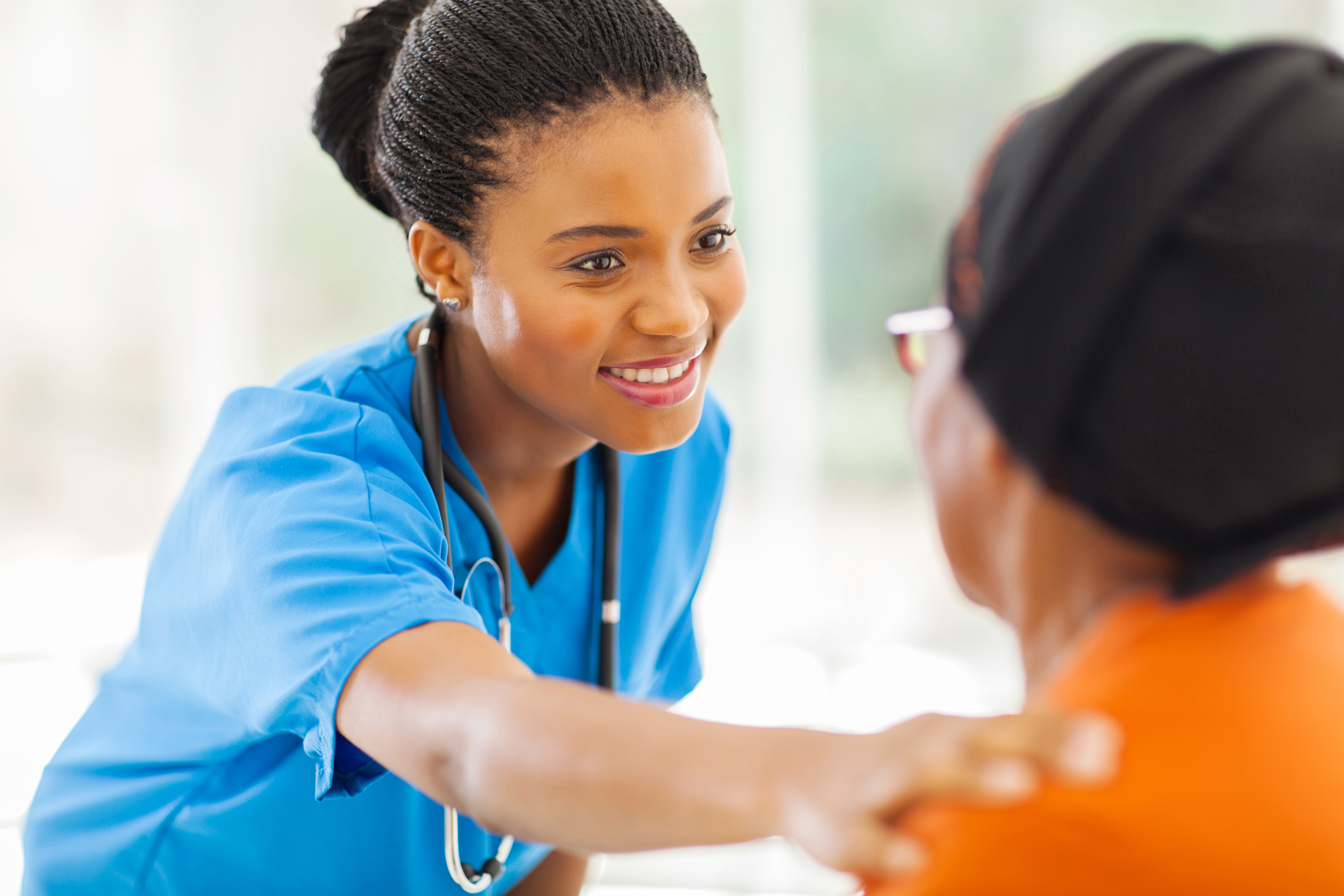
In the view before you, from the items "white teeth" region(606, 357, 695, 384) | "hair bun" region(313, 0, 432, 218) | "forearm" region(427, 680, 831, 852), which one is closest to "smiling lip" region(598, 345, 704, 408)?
"white teeth" region(606, 357, 695, 384)

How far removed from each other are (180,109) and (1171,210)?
3.46 meters

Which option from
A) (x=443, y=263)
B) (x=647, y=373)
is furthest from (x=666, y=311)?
(x=443, y=263)

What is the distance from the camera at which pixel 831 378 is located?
11.1 feet

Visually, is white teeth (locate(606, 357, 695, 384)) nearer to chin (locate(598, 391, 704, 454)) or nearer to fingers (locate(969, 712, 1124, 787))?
chin (locate(598, 391, 704, 454))

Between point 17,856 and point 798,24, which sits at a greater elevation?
point 798,24

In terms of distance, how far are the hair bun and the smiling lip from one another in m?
0.35

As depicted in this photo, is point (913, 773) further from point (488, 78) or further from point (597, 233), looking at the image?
point (488, 78)

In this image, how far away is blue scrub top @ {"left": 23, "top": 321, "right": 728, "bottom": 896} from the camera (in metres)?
0.88

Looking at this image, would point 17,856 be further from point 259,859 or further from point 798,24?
point 798,24

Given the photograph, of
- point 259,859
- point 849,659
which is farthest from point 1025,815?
point 849,659

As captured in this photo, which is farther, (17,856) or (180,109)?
(180,109)

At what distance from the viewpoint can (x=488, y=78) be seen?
110cm

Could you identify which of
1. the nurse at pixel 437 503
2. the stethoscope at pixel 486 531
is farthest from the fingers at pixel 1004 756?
the stethoscope at pixel 486 531

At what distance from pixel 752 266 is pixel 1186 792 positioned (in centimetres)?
290
